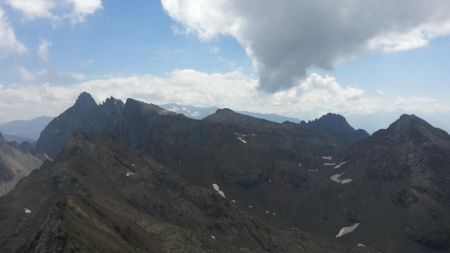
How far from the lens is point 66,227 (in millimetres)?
114000

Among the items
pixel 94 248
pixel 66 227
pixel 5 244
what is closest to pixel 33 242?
pixel 66 227

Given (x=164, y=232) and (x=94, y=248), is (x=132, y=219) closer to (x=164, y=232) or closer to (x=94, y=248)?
(x=164, y=232)

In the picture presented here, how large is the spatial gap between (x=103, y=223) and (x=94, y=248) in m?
29.1

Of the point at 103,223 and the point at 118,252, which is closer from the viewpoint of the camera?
the point at 118,252

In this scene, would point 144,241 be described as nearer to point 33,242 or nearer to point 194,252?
point 194,252

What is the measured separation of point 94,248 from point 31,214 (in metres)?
100

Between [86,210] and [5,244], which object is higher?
[86,210]

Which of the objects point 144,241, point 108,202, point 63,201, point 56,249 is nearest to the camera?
point 56,249

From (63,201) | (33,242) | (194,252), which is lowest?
(194,252)

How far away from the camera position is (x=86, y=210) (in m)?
140

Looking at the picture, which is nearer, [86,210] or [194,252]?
[86,210]

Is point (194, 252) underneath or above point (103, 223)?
underneath

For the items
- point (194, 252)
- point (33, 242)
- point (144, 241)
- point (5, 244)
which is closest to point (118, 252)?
point (33, 242)

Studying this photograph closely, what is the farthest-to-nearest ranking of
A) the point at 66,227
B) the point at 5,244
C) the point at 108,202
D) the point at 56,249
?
the point at 108,202, the point at 5,244, the point at 66,227, the point at 56,249
